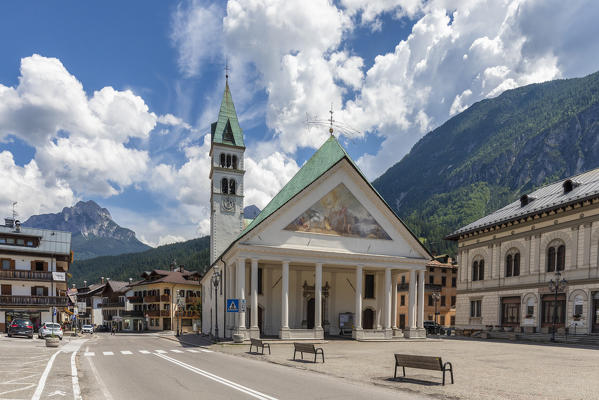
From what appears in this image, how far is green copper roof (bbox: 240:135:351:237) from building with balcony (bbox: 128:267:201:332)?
4047 centimetres

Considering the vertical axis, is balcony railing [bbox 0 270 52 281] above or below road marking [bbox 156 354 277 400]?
below

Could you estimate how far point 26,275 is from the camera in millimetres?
54406

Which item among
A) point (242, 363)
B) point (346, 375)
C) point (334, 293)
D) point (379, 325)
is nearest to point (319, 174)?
point (334, 293)

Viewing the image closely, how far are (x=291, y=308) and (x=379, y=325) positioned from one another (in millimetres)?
8828

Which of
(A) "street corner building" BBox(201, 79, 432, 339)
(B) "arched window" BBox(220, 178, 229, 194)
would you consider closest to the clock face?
(B) "arched window" BBox(220, 178, 229, 194)

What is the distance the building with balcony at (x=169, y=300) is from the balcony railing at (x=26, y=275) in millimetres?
23067

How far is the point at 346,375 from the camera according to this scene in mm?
16625

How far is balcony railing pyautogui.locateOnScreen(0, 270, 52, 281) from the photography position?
174 feet

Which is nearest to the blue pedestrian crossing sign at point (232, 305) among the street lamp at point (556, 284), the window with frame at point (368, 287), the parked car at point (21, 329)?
the window with frame at point (368, 287)

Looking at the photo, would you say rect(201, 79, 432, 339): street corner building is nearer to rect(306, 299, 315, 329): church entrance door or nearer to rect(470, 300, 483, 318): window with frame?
rect(306, 299, 315, 329): church entrance door

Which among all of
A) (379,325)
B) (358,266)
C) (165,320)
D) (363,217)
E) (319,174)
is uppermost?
(319,174)

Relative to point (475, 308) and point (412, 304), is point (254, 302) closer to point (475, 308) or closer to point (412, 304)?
point (412, 304)

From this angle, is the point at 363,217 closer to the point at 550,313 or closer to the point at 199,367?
the point at 550,313

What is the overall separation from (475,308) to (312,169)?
24.4 metres
